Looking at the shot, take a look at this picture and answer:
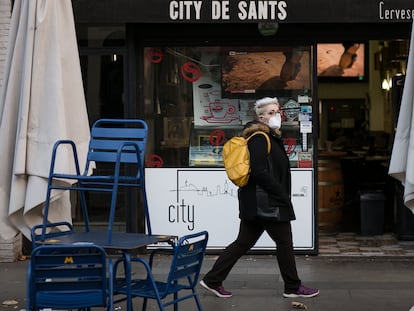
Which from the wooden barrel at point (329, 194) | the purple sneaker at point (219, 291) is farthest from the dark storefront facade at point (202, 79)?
the purple sneaker at point (219, 291)

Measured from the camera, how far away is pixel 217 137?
958 centimetres

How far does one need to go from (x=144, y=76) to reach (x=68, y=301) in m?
4.94

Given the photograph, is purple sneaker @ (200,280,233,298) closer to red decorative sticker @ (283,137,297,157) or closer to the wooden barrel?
red decorative sticker @ (283,137,297,157)

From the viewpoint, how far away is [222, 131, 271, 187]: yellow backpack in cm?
713

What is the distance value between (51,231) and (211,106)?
354cm

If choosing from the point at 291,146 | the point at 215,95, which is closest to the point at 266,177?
the point at 291,146

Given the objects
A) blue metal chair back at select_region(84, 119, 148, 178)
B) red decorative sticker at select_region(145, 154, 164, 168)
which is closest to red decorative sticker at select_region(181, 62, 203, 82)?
red decorative sticker at select_region(145, 154, 164, 168)

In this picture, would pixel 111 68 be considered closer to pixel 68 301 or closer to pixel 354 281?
pixel 354 281

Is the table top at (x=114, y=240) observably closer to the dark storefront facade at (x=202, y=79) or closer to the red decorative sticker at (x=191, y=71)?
the dark storefront facade at (x=202, y=79)

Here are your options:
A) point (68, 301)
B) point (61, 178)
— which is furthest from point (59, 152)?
point (68, 301)

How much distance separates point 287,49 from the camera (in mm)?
9453

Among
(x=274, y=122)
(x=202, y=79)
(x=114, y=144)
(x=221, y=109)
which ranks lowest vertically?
(x=114, y=144)

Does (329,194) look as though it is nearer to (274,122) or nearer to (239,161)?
(274,122)

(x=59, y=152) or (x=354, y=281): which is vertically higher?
(x=59, y=152)
